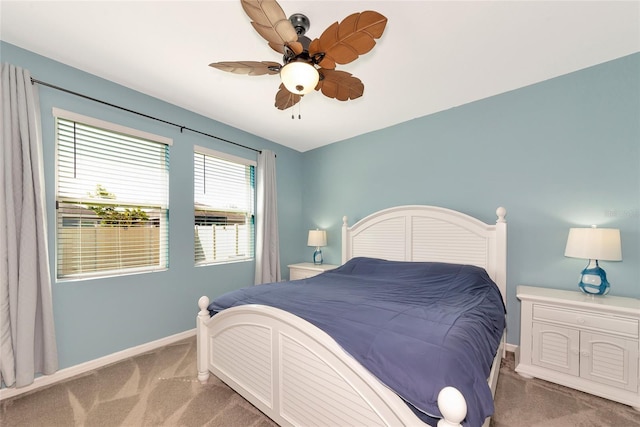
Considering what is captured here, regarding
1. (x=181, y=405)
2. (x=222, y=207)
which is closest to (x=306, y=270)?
(x=222, y=207)

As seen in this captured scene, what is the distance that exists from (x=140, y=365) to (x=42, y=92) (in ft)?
7.84

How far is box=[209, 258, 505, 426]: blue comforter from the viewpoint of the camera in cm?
106

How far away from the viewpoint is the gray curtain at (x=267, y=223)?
12.0ft

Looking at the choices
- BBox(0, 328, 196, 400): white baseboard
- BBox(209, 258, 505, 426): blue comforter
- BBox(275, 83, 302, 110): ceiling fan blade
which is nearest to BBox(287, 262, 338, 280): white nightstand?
BBox(209, 258, 505, 426): blue comforter

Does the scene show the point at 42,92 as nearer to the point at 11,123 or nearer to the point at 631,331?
the point at 11,123

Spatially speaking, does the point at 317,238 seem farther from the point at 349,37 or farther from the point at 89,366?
the point at 349,37

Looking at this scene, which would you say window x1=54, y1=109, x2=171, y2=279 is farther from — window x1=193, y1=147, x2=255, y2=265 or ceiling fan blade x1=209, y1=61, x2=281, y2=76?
ceiling fan blade x1=209, y1=61, x2=281, y2=76

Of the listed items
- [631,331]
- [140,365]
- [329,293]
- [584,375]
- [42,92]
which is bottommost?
[140,365]

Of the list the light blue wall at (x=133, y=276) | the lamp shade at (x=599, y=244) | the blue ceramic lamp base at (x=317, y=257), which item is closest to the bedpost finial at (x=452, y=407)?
the lamp shade at (x=599, y=244)

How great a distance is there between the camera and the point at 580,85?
2.29 meters

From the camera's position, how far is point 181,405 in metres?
1.81

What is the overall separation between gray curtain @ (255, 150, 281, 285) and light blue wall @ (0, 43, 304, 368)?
0.62 ft

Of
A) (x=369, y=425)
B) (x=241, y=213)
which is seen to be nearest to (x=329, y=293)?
(x=369, y=425)

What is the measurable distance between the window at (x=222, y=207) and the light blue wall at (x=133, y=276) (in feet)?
0.42
